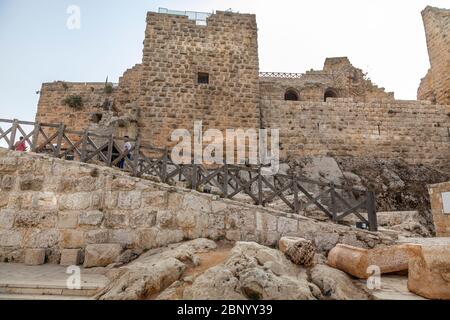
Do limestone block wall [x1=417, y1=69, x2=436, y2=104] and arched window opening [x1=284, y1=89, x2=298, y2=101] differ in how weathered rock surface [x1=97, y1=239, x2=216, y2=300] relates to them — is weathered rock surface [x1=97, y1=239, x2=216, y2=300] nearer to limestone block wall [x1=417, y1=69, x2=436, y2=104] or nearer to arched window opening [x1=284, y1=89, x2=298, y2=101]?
arched window opening [x1=284, y1=89, x2=298, y2=101]

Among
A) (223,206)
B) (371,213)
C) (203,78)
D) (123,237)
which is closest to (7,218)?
(123,237)

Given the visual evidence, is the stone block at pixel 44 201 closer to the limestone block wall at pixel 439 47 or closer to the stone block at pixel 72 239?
the stone block at pixel 72 239

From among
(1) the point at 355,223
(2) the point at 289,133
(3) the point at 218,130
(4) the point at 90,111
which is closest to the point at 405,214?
(1) the point at 355,223

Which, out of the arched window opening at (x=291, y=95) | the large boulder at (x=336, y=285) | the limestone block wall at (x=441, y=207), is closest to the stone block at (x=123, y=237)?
the large boulder at (x=336, y=285)

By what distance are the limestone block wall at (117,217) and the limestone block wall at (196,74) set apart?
5.56 meters

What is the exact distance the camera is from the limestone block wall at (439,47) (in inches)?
628

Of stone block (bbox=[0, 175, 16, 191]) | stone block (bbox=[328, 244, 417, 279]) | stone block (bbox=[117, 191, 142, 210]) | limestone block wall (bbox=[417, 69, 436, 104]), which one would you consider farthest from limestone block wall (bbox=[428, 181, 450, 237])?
stone block (bbox=[0, 175, 16, 191])

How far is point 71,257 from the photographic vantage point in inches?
239

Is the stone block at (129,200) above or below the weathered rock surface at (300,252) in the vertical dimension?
above

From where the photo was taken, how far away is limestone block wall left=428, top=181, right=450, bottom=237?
319 inches

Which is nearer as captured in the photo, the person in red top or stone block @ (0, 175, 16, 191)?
stone block @ (0, 175, 16, 191)

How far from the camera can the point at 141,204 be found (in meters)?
6.38

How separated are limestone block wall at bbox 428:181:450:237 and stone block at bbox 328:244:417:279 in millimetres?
4931

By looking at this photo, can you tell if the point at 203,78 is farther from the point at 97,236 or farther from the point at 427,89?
the point at 427,89
